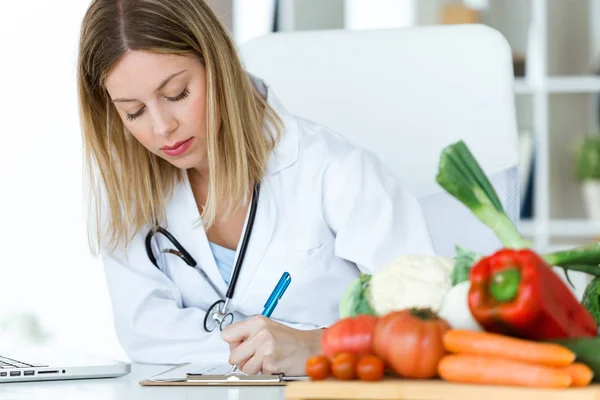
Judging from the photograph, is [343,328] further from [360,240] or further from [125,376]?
[360,240]

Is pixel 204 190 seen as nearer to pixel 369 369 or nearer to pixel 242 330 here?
pixel 242 330

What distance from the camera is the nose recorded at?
1479mm

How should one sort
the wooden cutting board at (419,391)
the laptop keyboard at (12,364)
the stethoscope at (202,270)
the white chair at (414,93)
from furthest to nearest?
the white chair at (414,93)
the stethoscope at (202,270)
the laptop keyboard at (12,364)
the wooden cutting board at (419,391)

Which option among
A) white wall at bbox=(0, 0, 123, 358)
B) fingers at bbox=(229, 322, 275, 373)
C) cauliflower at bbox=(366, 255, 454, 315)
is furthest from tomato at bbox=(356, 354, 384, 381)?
white wall at bbox=(0, 0, 123, 358)

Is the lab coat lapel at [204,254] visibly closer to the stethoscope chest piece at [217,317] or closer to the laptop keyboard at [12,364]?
the stethoscope chest piece at [217,317]

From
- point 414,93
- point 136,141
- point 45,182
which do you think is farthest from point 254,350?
point 45,182

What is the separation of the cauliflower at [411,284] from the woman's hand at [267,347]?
0.40 metres

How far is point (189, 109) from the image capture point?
1516 millimetres

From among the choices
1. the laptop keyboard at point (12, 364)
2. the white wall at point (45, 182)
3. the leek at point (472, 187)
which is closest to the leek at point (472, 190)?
the leek at point (472, 187)

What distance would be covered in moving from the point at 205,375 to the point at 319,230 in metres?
0.62

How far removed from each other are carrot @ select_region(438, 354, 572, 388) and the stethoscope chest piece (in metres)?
0.85

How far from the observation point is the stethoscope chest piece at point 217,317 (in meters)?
1.51

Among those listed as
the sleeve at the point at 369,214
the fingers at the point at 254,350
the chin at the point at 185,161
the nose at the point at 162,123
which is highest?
the nose at the point at 162,123

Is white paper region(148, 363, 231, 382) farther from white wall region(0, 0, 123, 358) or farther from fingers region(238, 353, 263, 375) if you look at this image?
white wall region(0, 0, 123, 358)
